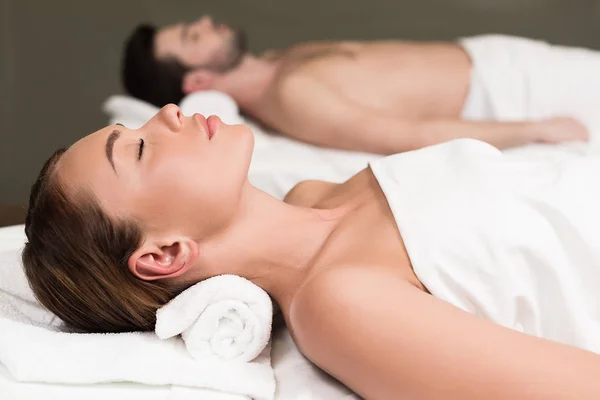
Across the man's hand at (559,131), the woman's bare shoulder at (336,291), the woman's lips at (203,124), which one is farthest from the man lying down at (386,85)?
the woman's bare shoulder at (336,291)

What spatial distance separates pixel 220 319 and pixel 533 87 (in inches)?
43.9

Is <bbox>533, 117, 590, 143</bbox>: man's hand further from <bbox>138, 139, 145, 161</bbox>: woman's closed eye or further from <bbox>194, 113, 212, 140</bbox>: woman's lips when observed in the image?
<bbox>138, 139, 145, 161</bbox>: woman's closed eye

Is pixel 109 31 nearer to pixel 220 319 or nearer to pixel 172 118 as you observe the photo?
pixel 172 118

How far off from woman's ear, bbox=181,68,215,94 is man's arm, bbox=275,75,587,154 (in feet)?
1.35

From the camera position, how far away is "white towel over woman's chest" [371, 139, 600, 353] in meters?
0.92

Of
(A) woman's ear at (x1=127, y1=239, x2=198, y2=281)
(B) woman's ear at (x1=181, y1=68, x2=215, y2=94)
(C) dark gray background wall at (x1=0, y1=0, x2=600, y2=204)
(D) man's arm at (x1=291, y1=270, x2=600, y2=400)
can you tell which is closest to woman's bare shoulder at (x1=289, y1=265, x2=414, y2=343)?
(D) man's arm at (x1=291, y1=270, x2=600, y2=400)

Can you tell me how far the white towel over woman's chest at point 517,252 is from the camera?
0.92m

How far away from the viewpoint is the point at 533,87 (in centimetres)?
164

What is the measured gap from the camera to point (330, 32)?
7.59ft

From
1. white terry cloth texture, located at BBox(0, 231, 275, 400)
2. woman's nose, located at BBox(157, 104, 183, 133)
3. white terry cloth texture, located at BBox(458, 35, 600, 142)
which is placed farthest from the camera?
white terry cloth texture, located at BBox(458, 35, 600, 142)

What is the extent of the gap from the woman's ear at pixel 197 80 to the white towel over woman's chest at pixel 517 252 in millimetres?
1064

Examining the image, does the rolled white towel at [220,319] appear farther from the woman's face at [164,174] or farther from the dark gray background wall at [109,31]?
the dark gray background wall at [109,31]

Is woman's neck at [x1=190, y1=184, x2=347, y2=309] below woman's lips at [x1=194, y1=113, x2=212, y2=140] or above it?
below

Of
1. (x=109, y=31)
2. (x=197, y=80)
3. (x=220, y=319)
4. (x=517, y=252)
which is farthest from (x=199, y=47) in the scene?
(x=517, y=252)
